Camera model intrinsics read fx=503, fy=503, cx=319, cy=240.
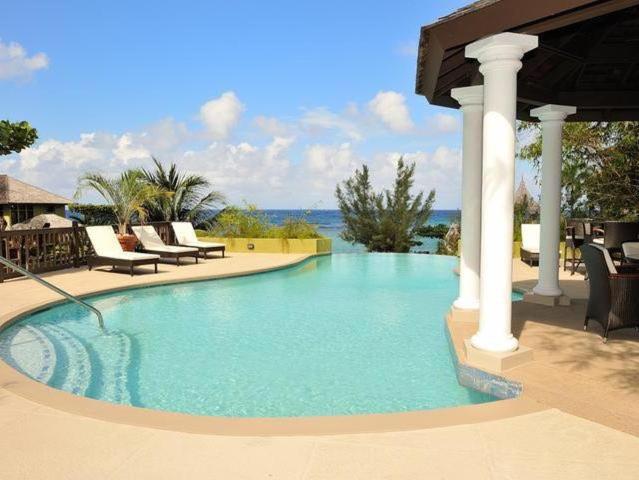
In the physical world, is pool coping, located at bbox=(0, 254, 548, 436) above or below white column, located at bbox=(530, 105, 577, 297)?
below

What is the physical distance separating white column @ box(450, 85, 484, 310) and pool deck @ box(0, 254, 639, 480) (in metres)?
2.35

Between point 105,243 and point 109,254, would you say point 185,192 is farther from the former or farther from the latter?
point 109,254

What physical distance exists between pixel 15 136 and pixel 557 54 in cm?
1443

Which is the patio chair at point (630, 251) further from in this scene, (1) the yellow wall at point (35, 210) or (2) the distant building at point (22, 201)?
(2) the distant building at point (22, 201)

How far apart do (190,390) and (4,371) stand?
1.65m

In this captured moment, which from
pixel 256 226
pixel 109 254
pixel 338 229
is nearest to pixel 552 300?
pixel 109 254

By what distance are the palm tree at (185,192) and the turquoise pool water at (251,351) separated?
11.5 meters

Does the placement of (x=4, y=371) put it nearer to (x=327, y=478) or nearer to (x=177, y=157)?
(x=327, y=478)

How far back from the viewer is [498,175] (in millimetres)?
4633

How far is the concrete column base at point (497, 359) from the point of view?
457 cm

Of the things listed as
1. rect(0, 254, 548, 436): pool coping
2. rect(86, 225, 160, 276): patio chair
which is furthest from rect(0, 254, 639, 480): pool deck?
rect(86, 225, 160, 276): patio chair

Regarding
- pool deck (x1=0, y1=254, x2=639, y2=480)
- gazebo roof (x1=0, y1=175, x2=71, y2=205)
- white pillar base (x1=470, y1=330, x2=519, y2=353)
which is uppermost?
gazebo roof (x1=0, y1=175, x2=71, y2=205)

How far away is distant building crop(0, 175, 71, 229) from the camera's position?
29297mm

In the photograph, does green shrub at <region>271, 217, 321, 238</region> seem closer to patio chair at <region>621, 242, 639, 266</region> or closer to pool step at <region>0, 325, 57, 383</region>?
patio chair at <region>621, 242, 639, 266</region>
